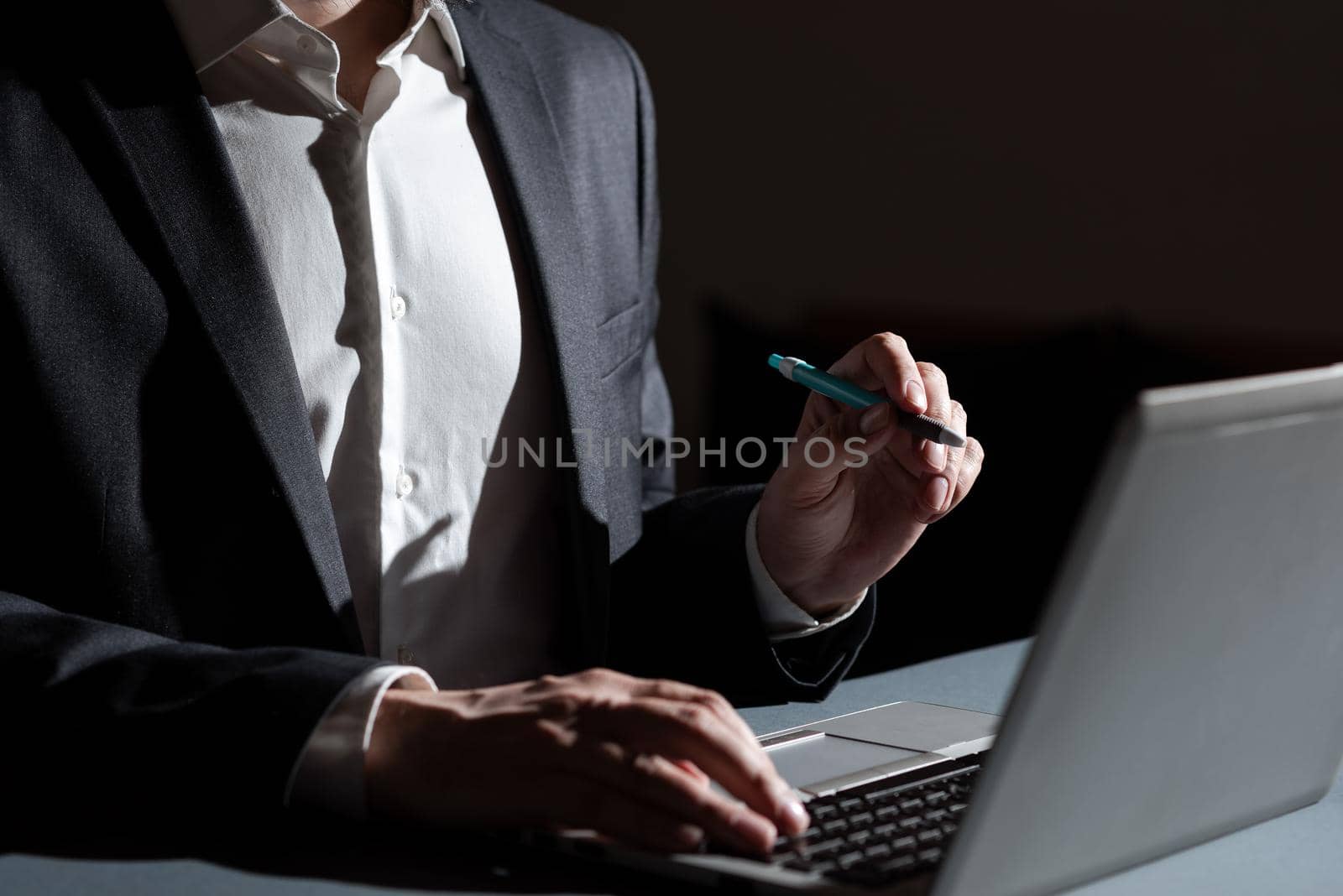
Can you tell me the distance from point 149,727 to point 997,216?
230 centimetres

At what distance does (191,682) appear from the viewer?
678 mm

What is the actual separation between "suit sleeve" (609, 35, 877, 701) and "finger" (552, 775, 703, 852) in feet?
1.32

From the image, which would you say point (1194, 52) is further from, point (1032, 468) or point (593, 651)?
point (593, 651)

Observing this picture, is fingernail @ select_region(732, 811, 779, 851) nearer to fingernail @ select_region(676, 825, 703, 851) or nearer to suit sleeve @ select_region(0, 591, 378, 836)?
fingernail @ select_region(676, 825, 703, 851)

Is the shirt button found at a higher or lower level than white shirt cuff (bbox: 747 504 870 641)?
higher

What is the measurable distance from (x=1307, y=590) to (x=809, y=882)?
25 centimetres

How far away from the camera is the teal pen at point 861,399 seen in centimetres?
90

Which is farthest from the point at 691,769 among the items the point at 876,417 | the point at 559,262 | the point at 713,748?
the point at 559,262

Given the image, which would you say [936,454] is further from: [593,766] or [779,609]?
[593,766]

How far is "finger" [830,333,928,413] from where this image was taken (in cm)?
91

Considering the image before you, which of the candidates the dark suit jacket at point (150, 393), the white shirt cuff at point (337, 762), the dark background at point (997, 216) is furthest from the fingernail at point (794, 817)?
the dark background at point (997, 216)

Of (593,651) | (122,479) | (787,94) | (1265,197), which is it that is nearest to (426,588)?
(593,651)

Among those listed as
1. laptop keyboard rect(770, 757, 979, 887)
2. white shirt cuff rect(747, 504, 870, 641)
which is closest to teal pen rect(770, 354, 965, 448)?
white shirt cuff rect(747, 504, 870, 641)

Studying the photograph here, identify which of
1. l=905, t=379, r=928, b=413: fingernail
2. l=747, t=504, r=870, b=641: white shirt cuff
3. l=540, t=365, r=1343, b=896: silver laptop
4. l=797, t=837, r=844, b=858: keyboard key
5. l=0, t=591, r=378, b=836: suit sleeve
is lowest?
l=747, t=504, r=870, b=641: white shirt cuff
